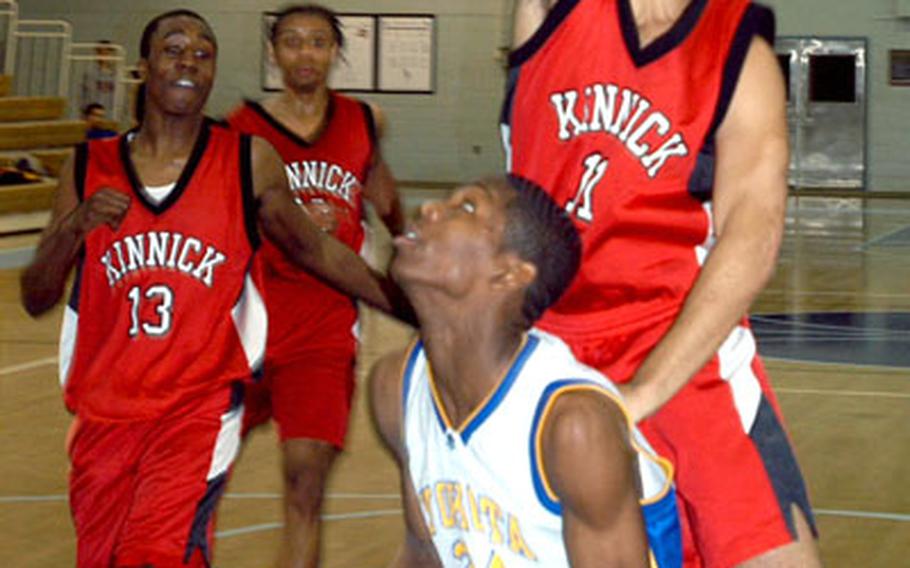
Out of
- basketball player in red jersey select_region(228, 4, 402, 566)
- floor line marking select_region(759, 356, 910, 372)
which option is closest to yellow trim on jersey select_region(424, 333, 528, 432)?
basketball player in red jersey select_region(228, 4, 402, 566)

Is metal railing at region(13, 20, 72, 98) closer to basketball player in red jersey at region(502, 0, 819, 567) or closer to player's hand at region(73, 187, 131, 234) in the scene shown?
player's hand at region(73, 187, 131, 234)

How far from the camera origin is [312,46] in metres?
5.01

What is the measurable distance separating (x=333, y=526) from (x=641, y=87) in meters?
3.37

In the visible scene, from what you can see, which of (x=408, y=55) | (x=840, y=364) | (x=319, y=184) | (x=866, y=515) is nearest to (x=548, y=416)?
(x=319, y=184)

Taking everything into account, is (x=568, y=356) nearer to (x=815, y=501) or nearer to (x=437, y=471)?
(x=437, y=471)

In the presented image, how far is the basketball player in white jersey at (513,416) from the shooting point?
223 cm

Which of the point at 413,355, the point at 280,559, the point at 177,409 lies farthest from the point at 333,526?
the point at 413,355

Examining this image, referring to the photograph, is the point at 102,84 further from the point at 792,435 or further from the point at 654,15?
the point at 654,15

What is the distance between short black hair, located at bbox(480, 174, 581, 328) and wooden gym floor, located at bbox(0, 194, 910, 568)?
9.35ft

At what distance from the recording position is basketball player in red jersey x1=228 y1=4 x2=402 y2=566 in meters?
4.54

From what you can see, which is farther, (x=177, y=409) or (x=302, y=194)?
(x=302, y=194)

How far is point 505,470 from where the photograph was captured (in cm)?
231

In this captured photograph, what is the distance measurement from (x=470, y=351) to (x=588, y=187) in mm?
341

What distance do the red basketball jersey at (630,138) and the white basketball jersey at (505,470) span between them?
0.58 feet
